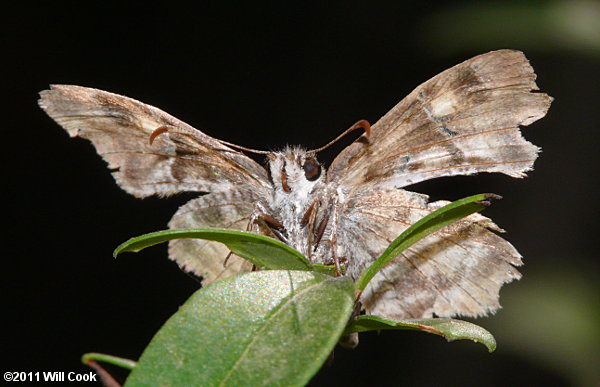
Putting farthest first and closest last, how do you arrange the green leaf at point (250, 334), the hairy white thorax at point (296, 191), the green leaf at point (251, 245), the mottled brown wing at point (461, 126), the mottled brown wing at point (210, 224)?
1. the mottled brown wing at point (210, 224)
2. the hairy white thorax at point (296, 191)
3. the mottled brown wing at point (461, 126)
4. the green leaf at point (251, 245)
5. the green leaf at point (250, 334)

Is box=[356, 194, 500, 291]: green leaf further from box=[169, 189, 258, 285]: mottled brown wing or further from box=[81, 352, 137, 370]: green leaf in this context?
box=[169, 189, 258, 285]: mottled brown wing

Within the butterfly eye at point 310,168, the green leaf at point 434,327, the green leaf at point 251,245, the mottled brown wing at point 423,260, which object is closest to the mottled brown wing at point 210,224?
the butterfly eye at point 310,168

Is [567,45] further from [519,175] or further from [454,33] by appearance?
[519,175]

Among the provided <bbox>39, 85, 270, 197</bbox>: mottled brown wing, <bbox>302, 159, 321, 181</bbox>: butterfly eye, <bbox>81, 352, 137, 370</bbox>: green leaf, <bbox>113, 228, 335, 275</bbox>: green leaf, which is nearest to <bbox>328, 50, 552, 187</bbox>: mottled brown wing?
<bbox>302, 159, 321, 181</bbox>: butterfly eye

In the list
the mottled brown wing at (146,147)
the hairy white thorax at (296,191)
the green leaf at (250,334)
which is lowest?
the green leaf at (250,334)

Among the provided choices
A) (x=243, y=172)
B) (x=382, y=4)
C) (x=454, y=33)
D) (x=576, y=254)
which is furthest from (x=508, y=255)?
(x=382, y=4)

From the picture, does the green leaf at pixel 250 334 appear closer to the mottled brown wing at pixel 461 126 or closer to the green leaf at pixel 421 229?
the green leaf at pixel 421 229

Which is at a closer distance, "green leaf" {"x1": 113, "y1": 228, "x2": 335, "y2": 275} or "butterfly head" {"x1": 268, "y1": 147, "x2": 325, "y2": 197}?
"green leaf" {"x1": 113, "y1": 228, "x2": 335, "y2": 275}
